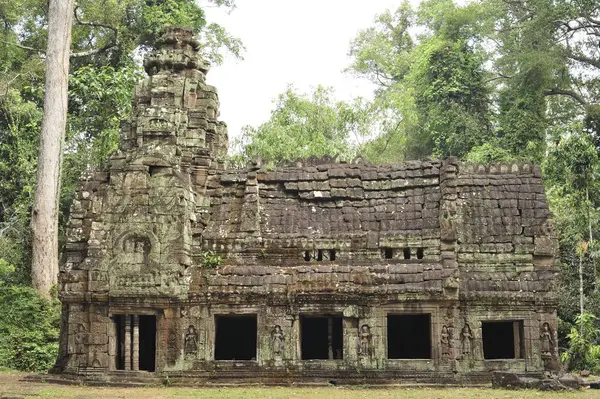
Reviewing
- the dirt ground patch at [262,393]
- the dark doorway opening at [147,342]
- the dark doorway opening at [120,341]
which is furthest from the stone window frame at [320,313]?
the dark doorway opening at [147,342]

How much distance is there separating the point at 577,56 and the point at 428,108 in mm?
7757

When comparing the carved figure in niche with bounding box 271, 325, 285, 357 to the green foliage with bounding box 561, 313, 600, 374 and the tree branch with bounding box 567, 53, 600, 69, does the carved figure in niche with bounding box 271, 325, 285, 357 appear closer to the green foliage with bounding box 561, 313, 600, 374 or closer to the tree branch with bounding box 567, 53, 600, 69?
the green foliage with bounding box 561, 313, 600, 374

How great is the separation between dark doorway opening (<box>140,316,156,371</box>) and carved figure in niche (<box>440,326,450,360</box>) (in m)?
7.26

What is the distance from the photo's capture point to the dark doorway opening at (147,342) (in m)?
18.8

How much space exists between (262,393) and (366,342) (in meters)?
2.74

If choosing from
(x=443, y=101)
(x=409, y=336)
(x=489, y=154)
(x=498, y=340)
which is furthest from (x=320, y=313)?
(x=443, y=101)

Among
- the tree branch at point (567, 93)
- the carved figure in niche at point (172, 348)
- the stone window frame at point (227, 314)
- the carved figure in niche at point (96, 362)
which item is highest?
the tree branch at point (567, 93)

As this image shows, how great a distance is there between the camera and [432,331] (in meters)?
16.3

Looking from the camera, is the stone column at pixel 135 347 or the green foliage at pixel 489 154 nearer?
the stone column at pixel 135 347

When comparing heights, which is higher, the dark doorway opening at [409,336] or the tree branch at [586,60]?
the tree branch at [586,60]

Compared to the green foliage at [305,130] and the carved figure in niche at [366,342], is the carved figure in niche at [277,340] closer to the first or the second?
the carved figure in niche at [366,342]

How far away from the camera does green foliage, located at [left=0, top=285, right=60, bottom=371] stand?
876 inches

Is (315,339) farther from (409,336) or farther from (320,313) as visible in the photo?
(320,313)

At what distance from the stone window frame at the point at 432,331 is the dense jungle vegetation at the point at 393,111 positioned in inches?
316
